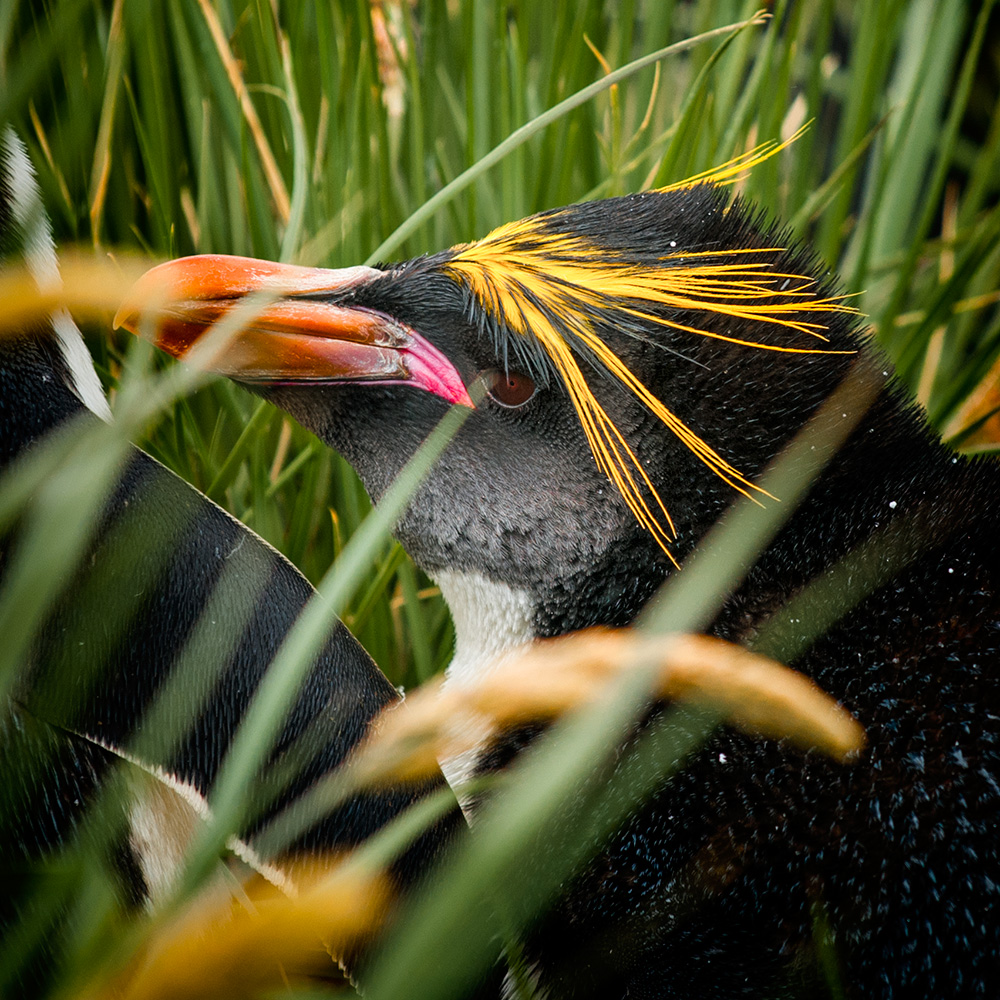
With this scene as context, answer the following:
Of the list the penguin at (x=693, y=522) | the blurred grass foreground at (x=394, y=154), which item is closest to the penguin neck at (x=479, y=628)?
the penguin at (x=693, y=522)

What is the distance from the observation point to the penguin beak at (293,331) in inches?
42.1

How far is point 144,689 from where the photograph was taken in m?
0.92

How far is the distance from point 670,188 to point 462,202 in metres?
0.62

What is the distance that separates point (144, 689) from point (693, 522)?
561 millimetres

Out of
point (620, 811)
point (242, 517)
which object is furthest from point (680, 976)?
point (242, 517)

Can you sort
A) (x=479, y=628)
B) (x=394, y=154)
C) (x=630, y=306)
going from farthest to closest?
(x=394, y=154)
(x=479, y=628)
(x=630, y=306)

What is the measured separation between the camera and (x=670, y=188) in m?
1.16

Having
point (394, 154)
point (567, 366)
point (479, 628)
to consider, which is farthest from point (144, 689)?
point (394, 154)

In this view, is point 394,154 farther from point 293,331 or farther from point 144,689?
point 144,689

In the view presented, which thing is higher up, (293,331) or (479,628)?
(293,331)

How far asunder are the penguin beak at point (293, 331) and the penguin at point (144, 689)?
13 centimetres

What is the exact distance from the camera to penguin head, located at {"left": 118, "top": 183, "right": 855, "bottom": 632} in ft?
3.46

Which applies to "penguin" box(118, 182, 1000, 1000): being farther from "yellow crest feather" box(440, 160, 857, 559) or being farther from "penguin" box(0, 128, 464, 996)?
"penguin" box(0, 128, 464, 996)

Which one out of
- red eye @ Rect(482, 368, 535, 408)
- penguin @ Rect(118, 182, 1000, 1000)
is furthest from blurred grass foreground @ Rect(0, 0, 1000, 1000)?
red eye @ Rect(482, 368, 535, 408)
